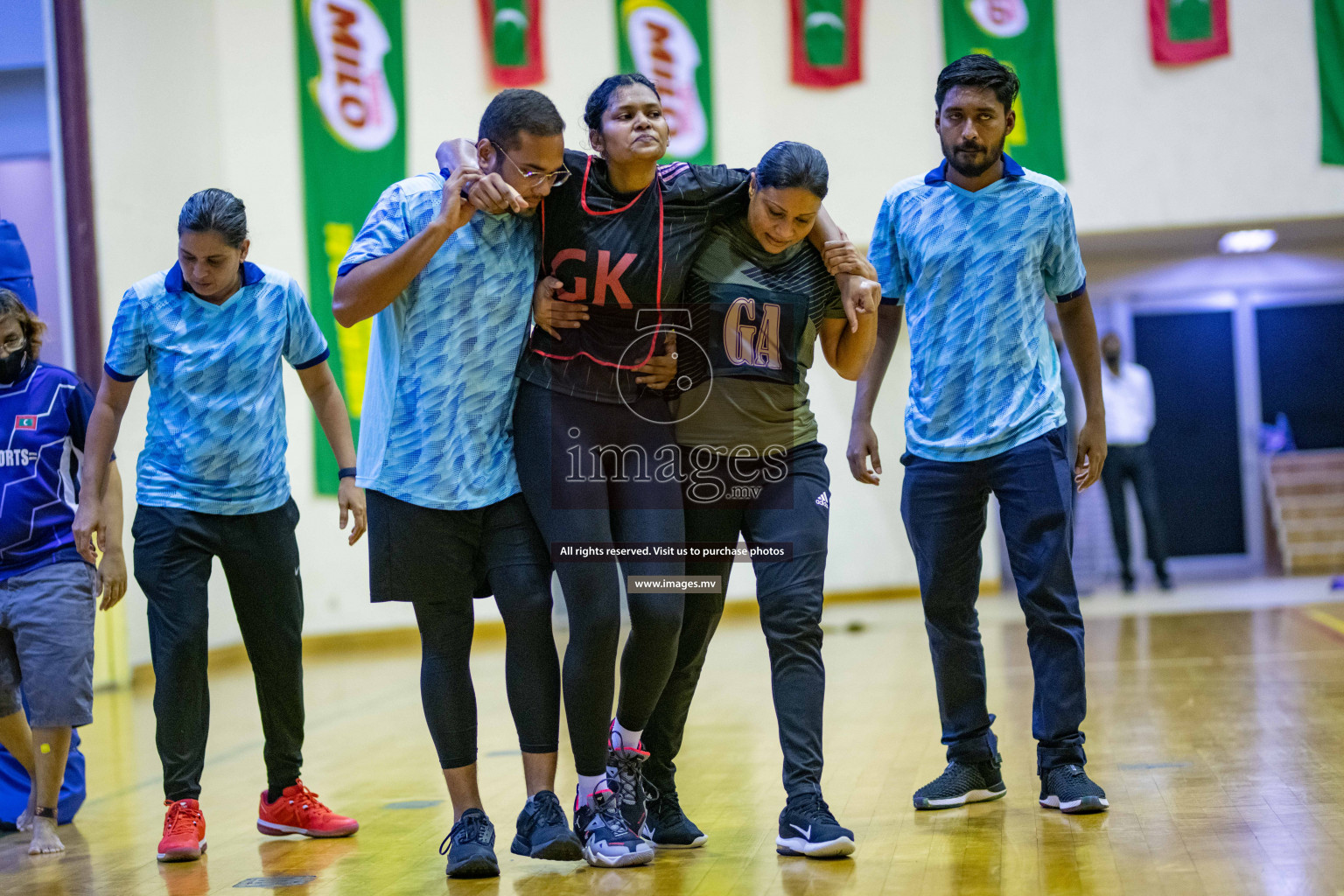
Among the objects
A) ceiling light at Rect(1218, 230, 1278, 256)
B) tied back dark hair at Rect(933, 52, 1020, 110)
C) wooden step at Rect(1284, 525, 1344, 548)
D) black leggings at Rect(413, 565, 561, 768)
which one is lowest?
wooden step at Rect(1284, 525, 1344, 548)

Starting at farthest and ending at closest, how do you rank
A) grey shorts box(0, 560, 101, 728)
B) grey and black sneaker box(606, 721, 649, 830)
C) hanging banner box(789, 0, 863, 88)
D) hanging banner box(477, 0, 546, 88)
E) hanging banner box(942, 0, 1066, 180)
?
hanging banner box(789, 0, 863, 88)
hanging banner box(942, 0, 1066, 180)
hanging banner box(477, 0, 546, 88)
grey shorts box(0, 560, 101, 728)
grey and black sneaker box(606, 721, 649, 830)

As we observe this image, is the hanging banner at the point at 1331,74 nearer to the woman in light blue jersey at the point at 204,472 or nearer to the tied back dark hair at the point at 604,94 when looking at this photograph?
the tied back dark hair at the point at 604,94

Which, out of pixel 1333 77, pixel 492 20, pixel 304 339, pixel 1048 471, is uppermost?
pixel 492 20

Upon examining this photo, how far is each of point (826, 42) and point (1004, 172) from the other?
19.3 ft

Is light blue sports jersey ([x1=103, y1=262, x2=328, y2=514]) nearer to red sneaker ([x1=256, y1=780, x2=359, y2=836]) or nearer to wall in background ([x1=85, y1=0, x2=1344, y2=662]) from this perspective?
red sneaker ([x1=256, y1=780, x2=359, y2=836])

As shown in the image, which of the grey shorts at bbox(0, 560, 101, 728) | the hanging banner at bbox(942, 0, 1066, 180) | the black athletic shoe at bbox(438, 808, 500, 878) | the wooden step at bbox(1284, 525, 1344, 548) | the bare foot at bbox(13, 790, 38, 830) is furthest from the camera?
the wooden step at bbox(1284, 525, 1344, 548)

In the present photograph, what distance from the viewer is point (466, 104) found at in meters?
8.07

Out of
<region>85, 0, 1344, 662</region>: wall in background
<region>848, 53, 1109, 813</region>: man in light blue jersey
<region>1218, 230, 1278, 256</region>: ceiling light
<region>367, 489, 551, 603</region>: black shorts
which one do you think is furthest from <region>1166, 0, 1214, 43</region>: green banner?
<region>367, 489, 551, 603</region>: black shorts

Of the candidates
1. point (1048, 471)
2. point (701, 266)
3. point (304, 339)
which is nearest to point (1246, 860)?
point (1048, 471)

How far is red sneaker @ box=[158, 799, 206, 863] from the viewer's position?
2.90m

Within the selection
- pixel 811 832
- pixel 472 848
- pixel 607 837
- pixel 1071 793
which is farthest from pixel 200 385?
pixel 1071 793

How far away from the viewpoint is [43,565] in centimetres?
330

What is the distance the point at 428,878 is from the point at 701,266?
1.32 m

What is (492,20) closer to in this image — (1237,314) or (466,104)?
(466,104)
